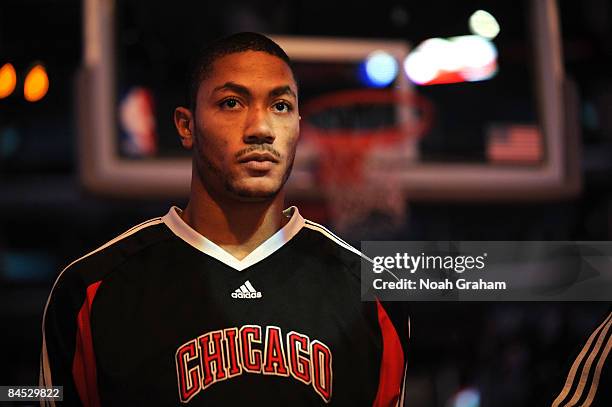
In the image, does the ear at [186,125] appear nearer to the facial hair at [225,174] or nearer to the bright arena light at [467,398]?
the facial hair at [225,174]

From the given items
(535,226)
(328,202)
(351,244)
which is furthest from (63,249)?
(351,244)

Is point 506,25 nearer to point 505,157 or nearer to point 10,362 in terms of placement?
point 505,157

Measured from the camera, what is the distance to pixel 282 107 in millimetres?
1935

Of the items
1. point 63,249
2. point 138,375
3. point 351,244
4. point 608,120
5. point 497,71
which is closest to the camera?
point 138,375

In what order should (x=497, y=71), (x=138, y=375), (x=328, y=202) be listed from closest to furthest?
(x=138, y=375) → (x=328, y=202) → (x=497, y=71)

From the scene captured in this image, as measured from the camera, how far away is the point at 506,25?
3.83 metres

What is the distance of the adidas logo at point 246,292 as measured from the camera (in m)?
1.94

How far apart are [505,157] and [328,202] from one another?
2.81 feet

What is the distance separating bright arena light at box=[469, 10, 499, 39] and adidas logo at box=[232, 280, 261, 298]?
2361mm

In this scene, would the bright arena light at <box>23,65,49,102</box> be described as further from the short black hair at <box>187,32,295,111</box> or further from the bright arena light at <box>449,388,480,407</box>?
the bright arena light at <box>449,388,480,407</box>

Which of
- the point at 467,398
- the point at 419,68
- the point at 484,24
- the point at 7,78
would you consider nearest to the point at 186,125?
the point at 419,68

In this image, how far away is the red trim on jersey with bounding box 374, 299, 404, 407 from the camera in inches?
75.6

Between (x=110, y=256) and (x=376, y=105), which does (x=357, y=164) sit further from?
(x=110, y=256)

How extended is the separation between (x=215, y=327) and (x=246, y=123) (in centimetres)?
48
